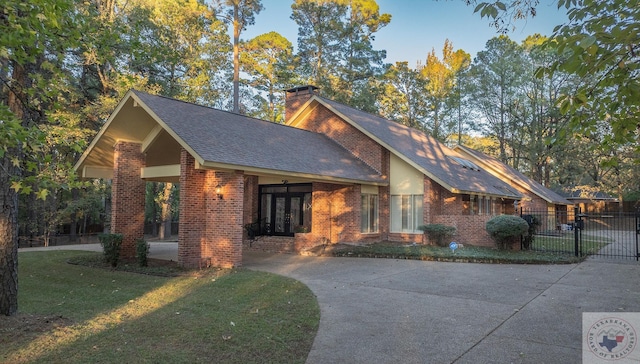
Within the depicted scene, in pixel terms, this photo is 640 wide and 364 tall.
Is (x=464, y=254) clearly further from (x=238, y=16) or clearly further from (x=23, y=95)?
(x=238, y=16)

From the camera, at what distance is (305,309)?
6453mm

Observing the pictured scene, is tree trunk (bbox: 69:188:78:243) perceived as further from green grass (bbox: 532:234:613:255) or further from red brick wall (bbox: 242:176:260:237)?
green grass (bbox: 532:234:613:255)

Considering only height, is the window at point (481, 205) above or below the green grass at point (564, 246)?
above

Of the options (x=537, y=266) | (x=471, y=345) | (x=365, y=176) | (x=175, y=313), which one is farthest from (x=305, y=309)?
(x=365, y=176)

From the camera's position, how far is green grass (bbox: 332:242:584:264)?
1159 cm

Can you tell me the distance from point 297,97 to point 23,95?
15445 mm

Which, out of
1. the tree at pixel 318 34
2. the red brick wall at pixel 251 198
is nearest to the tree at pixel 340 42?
the tree at pixel 318 34

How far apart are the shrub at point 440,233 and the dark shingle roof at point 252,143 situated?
111 inches

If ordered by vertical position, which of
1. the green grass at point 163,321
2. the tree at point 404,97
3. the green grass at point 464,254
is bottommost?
the green grass at point 163,321

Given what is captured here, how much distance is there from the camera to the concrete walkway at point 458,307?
4652 mm

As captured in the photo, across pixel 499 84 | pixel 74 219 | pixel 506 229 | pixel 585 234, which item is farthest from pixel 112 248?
pixel 499 84

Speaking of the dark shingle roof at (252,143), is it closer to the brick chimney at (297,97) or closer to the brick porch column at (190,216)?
the brick porch column at (190,216)

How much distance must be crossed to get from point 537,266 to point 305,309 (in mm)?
7616

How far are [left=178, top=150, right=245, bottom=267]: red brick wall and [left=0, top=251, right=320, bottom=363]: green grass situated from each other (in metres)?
1.50
